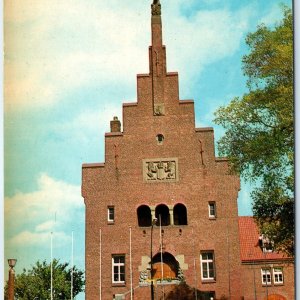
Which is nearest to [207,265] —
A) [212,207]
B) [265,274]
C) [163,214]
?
[212,207]

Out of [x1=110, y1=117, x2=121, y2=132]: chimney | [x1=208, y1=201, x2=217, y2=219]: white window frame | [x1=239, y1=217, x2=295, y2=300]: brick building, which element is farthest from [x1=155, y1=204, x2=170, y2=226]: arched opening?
[x1=110, y1=117, x2=121, y2=132]: chimney

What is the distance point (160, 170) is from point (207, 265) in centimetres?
461

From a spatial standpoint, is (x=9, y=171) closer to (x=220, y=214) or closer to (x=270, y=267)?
(x=220, y=214)

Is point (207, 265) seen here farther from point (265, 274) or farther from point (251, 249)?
point (251, 249)

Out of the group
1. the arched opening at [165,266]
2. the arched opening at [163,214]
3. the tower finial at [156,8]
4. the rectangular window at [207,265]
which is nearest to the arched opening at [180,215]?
the arched opening at [163,214]

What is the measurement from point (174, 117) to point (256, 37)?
10.1m

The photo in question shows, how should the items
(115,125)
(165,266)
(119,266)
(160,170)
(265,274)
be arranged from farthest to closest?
(265,274), (165,266), (119,266), (160,170), (115,125)

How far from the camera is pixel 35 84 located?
789 inches

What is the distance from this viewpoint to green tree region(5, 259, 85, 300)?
84.2 feet

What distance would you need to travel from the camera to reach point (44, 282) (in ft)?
100

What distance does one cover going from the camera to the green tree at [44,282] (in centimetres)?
2566

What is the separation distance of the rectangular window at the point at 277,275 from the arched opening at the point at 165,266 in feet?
14.5

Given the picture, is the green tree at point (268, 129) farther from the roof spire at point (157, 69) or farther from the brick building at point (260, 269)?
the roof spire at point (157, 69)

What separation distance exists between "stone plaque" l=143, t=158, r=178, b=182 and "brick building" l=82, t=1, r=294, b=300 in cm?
4
